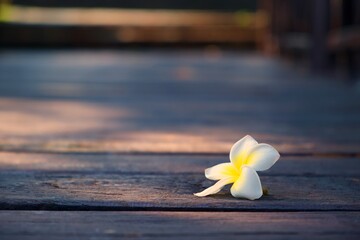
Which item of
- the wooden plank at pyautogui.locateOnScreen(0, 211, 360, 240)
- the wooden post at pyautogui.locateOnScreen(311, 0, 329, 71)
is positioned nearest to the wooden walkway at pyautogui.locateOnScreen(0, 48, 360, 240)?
the wooden plank at pyautogui.locateOnScreen(0, 211, 360, 240)

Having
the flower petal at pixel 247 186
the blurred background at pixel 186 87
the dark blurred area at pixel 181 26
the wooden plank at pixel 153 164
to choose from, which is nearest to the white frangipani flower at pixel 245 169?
the flower petal at pixel 247 186

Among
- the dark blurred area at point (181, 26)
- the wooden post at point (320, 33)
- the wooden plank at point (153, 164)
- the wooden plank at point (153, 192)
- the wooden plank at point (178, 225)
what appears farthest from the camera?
the dark blurred area at point (181, 26)

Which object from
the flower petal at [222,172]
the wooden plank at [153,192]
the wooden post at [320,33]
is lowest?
the wooden plank at [153,192]

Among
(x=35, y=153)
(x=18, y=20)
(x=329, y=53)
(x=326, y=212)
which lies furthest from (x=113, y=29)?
(x=326, y=212)

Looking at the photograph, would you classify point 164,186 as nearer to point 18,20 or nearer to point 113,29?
point 113,29

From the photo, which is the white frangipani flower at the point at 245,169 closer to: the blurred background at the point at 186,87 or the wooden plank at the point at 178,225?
the wooden plank at the point at 178,225

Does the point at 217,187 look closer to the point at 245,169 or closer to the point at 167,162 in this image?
the point at 245,169

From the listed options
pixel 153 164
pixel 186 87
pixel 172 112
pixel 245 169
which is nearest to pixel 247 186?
pixel 245 169
